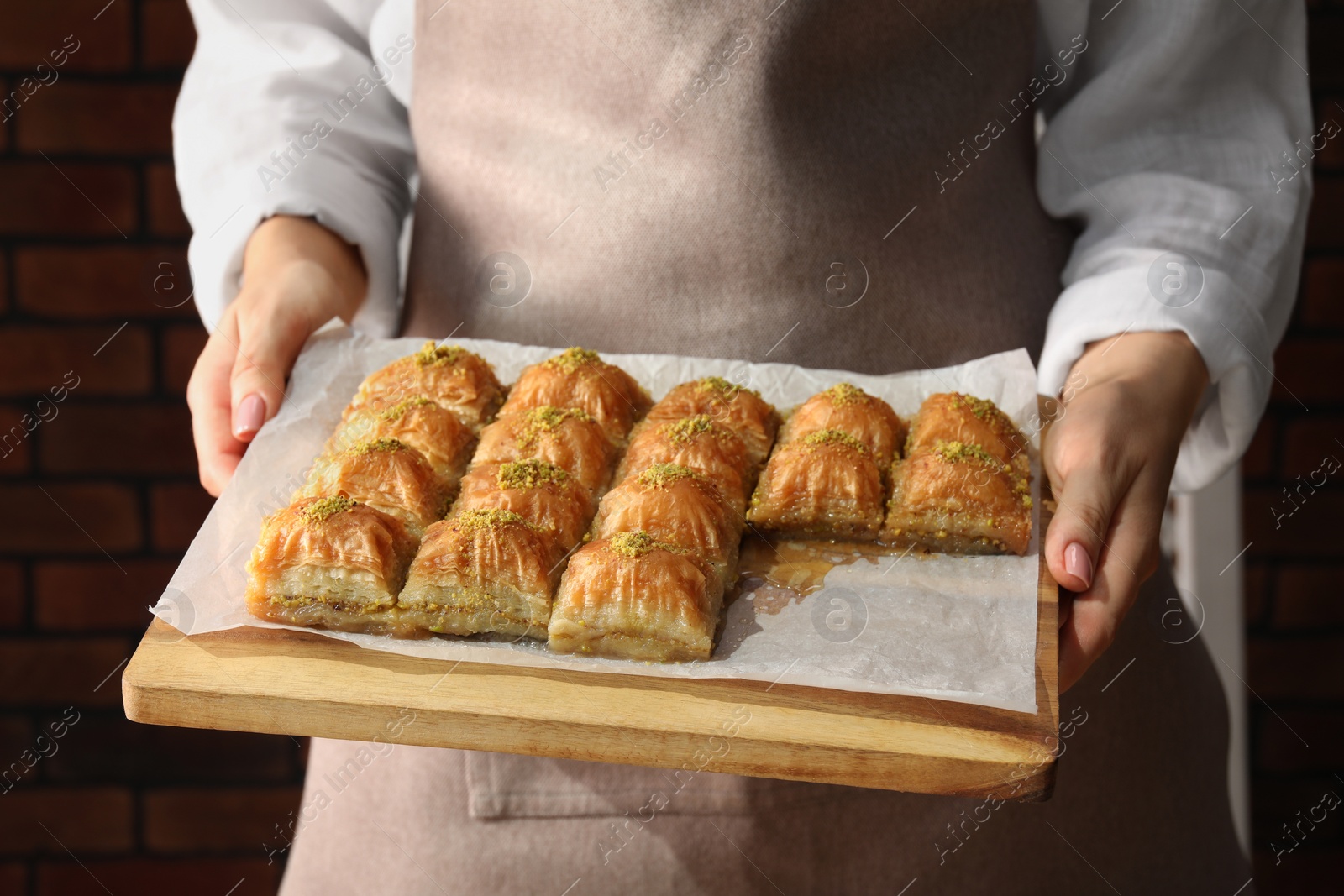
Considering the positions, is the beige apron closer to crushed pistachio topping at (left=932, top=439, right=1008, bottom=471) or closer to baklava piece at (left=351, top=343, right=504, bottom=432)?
baklava piece at (left=351, top=343, right=504, bottom=432)

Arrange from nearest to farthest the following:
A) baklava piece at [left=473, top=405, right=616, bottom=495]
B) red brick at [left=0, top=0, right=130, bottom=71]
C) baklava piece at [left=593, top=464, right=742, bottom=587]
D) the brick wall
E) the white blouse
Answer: baklava piece at [left=593, top=464, right=742, bottom=587]
baklava piece at [left=473, top=405, right=616, bottom=495]
the white blouse
red brick at [left=0, top=0, right=130, bottom=71]
the brick wall

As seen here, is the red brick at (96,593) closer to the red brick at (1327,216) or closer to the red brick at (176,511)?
the red brick at (176,511)

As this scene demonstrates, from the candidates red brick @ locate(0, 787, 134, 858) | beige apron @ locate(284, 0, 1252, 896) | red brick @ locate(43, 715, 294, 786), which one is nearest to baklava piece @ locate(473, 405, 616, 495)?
Answer: beige apron @ locate(284, 0, 1252, 896)

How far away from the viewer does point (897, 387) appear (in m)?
2.00

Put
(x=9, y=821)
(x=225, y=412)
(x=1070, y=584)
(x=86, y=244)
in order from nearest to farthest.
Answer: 1. (x=1070, y=584)
2. (x=225, y=412)
3. (x=86, y=244)
4. (x=9, y=821)

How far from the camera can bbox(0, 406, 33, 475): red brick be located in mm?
3059

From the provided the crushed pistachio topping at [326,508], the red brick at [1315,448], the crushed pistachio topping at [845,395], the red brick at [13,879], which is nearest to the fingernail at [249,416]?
the crushed pistachio topping at [326,508]

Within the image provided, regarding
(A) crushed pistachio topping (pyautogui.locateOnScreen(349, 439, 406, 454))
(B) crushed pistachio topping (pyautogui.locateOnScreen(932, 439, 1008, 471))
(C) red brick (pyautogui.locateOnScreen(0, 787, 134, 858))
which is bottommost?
(C) red brick (pyautogui.locateOnScreen(0, 787, 134, 858))

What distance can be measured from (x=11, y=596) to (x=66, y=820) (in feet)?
2.26

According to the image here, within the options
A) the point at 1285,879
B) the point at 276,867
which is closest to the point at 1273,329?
the point at 1285,879

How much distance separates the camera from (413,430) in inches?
73.4

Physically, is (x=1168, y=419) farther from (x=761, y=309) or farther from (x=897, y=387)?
(x=761, y=309)

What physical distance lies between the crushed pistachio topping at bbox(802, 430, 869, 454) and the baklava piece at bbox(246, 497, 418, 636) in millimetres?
648

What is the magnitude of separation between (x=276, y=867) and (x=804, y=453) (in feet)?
8.26
